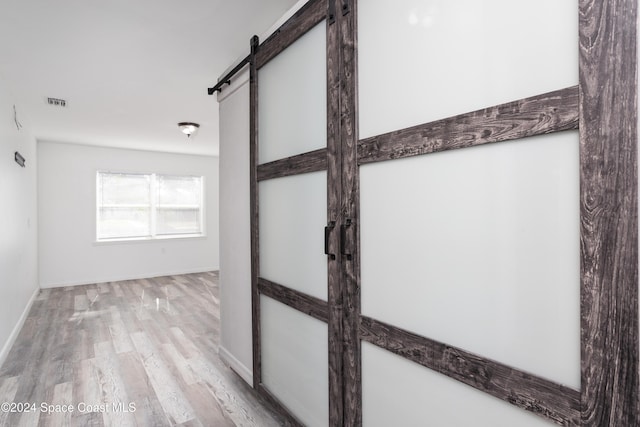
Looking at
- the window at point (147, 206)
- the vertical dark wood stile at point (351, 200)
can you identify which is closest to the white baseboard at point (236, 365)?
the vertical dark wood stile at point (351, 200)

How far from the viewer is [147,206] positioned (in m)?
7.19

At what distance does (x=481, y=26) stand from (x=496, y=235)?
65 cm

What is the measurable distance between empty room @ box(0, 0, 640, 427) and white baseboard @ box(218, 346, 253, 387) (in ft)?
0.06

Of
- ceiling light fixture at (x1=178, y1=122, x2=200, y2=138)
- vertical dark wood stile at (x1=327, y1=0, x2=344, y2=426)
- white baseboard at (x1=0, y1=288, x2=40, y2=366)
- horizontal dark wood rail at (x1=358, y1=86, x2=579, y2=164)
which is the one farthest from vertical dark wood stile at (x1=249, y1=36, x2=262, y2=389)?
ceiling light fixture at (x1=178, y1=122, x2=200, y2=138)

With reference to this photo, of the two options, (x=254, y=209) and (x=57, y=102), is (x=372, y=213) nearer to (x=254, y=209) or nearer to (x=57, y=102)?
(x=254, y=209)

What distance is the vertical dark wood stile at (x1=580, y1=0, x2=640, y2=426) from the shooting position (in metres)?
0.80

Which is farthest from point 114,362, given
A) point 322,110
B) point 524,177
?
point 524,177

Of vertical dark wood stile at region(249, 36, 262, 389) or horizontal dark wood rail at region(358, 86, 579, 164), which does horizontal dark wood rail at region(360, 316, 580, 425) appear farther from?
vertical dark wood stile at region(249, 36, 262, 389)

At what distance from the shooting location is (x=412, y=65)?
132cm

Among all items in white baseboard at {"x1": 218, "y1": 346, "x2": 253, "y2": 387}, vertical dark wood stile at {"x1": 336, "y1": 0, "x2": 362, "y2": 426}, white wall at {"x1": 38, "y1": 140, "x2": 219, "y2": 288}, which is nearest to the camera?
vertical dark wood stile at {"x1": 336, "y1": 0, "x2": 362, "y2": 426}

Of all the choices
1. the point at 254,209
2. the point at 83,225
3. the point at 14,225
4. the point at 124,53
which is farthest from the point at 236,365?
the point at 83,225

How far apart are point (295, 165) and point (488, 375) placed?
1.36 m

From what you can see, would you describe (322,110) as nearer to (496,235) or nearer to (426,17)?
(426,17)

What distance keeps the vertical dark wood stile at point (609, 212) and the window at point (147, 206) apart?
751 centimetres
